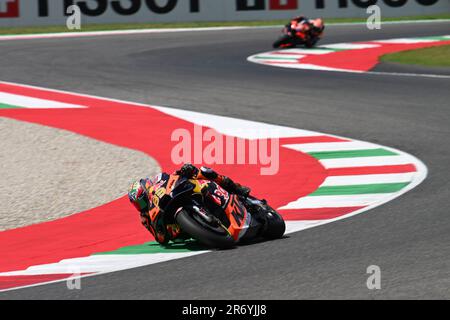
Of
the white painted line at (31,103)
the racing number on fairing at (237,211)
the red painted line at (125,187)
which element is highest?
the racing number on fairing at (237,211)

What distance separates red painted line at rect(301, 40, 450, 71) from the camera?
2130cm

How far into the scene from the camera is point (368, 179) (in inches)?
422

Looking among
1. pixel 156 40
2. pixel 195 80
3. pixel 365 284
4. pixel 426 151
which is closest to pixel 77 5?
pixel 156 40

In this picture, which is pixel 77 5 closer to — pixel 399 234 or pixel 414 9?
pixel 414 9

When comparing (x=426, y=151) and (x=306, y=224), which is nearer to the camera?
(x=306, y=224)

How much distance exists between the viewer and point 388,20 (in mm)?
31328

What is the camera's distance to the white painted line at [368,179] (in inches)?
415

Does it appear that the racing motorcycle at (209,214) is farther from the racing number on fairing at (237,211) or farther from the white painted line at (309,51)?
the white painted line at (309,51)

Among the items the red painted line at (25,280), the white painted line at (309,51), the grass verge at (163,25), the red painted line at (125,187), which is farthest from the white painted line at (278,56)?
the red painted line at (25,280)

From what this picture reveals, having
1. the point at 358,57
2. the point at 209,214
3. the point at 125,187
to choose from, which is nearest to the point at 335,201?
the point at 209,214

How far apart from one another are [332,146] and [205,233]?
214 inches

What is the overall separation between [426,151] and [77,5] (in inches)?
753

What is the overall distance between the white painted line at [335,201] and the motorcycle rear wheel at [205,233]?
1.87 m

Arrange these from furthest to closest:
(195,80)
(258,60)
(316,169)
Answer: (258,60), (195,80), (316,169)
